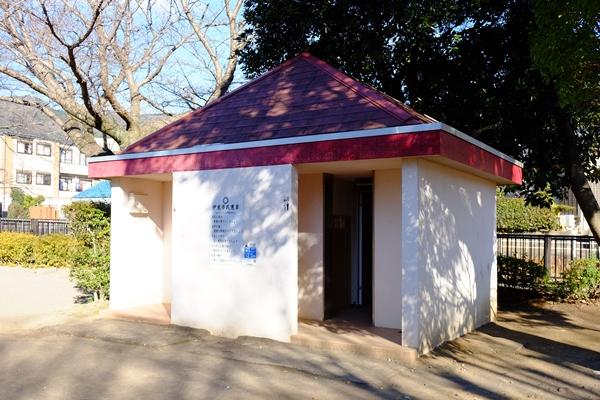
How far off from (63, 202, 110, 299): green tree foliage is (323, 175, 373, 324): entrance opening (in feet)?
15.3

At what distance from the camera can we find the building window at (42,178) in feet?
169

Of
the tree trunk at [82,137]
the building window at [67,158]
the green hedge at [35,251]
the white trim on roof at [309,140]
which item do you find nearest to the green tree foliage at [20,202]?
the building window at [67,158]

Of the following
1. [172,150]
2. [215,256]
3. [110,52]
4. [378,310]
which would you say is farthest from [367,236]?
[110,52]

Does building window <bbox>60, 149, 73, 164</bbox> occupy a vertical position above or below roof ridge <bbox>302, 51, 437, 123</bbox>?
above

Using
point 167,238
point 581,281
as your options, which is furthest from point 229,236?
point 581,281

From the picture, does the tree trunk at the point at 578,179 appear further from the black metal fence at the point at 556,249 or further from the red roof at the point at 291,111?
the red roof at the point at 291,111

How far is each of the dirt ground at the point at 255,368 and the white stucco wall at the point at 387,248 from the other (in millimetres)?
→ 996

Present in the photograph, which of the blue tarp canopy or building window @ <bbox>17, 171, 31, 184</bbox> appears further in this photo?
Result: building window @ <bbox>17, 171, 31, 184</bbox>

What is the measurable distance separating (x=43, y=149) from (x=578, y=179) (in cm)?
4775

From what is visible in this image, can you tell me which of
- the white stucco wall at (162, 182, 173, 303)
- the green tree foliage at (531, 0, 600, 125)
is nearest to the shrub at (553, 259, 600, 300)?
the green tree foliage at (531, 0, 600, 125)

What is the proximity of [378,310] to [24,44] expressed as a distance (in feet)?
35.3

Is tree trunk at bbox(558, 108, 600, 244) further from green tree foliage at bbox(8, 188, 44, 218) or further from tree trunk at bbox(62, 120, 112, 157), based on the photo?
green tree foliage at bbox(8, 188, 44, 218)

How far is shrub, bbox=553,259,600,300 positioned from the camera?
500 inches

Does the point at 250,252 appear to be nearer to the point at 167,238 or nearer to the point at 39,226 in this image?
the point at 167,238
